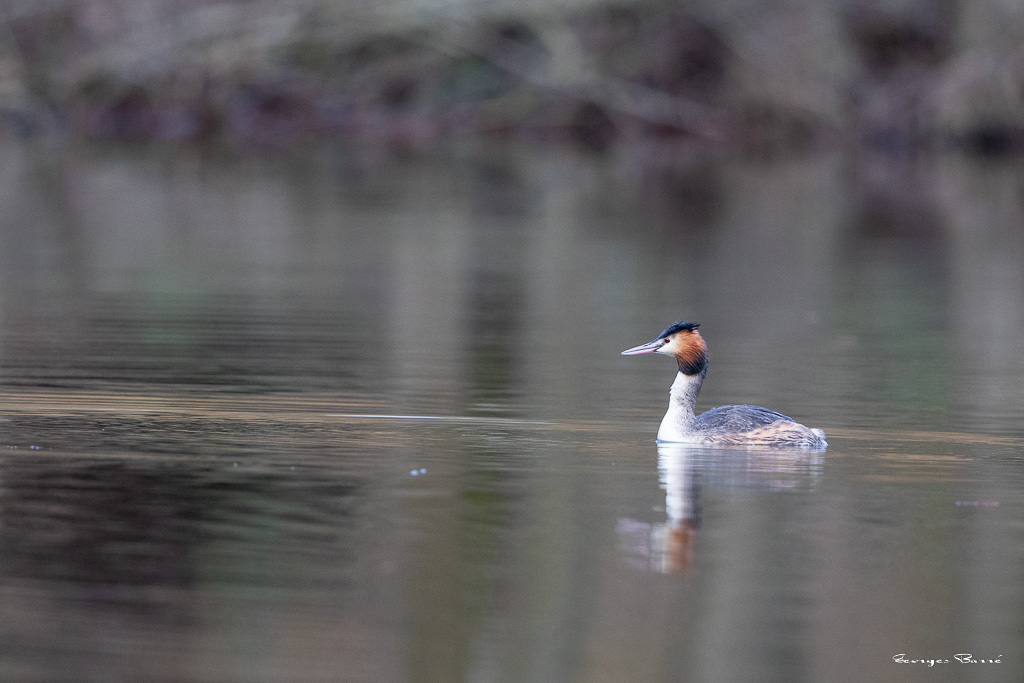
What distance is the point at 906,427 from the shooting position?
931cm

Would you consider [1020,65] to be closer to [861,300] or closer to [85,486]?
[861,300]

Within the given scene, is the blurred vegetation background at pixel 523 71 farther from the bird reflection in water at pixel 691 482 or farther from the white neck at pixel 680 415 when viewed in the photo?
the bird reflection in water at pixel 691 482

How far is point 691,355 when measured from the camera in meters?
8.76

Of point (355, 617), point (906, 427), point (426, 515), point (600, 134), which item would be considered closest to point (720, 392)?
point (906, 427)

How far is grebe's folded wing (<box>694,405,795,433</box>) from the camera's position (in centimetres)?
845

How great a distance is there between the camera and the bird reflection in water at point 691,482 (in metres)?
6.52

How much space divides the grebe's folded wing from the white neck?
0.05m

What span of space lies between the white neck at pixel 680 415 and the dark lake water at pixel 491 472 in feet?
0.47

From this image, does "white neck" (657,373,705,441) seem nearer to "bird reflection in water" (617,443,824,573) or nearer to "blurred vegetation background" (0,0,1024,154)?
"bird reflection in water" (617,443,824,573)

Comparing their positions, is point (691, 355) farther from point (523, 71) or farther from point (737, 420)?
point (523, 71)

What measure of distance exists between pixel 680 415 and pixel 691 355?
0.32m
